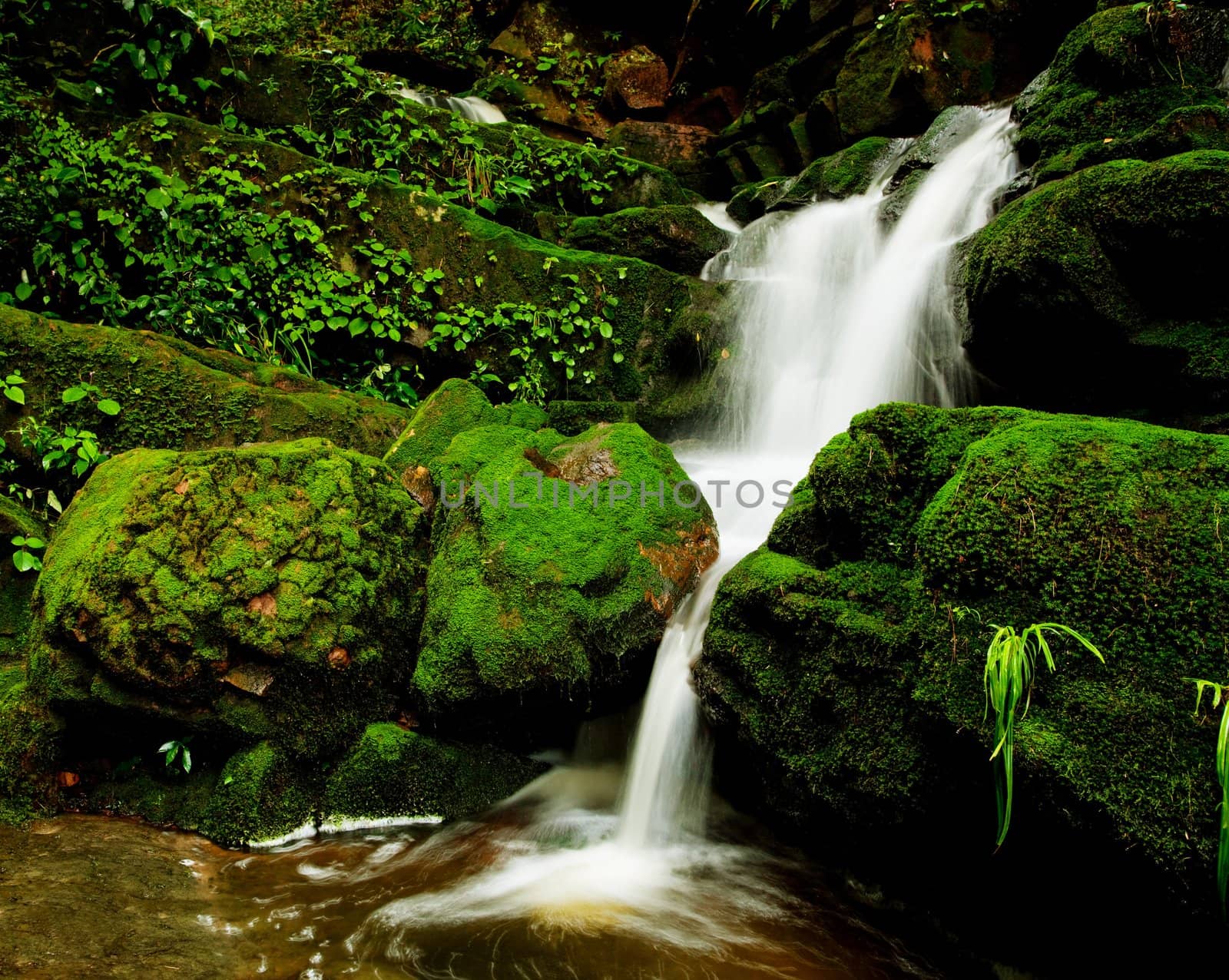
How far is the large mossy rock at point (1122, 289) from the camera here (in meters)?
3.81

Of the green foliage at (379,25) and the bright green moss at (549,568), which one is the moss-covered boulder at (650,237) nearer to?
the bright green moss at (549,568)

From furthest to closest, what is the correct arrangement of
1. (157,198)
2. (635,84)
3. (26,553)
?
(635,84) → (157,198) → (26,553)

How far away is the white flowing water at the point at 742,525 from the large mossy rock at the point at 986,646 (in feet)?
1.54

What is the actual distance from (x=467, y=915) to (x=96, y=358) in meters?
4.34

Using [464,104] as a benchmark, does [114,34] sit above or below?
below

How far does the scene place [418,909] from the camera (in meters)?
2.80

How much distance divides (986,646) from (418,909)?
238cm

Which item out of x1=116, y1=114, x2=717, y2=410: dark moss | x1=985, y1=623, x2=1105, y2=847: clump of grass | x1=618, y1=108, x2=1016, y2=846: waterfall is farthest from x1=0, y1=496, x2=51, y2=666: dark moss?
x1=985, y1=623, x2=1105, y2=847: clump of grass

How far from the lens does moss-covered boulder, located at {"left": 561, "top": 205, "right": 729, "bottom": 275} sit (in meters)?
7.71

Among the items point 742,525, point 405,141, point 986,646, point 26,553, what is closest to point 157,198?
point 405,141

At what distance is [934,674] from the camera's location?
235cm

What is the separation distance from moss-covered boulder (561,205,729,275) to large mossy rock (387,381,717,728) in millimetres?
3896

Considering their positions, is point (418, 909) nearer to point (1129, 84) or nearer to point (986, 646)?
point (986, 646)

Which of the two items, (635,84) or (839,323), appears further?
(635,84)
